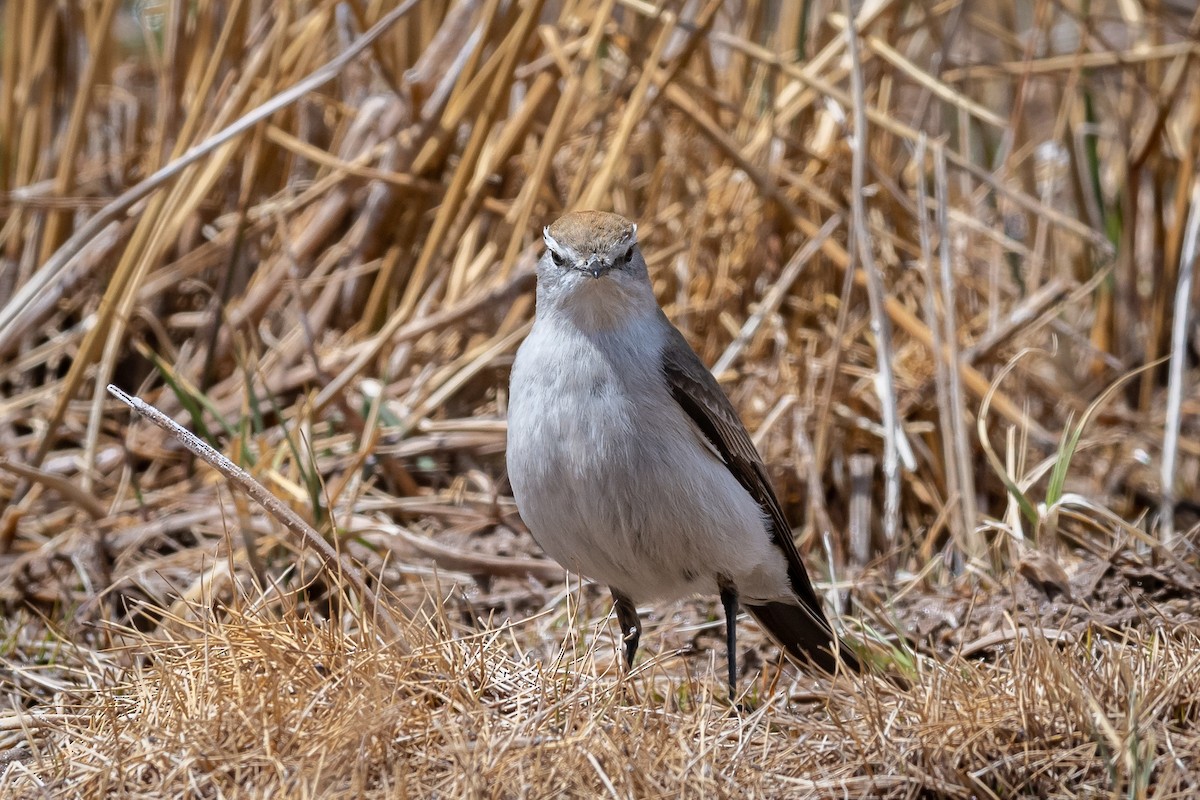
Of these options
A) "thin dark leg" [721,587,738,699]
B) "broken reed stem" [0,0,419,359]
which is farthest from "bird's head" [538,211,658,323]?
"broken reed stem" [0,0,419,359]

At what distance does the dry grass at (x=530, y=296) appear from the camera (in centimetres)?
492

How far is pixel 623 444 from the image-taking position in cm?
384

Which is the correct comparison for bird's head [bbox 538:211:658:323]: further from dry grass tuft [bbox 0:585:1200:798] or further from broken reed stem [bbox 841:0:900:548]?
broken reed stem [bbox 841:0:900:548]

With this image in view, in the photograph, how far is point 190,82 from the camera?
20.5 feet

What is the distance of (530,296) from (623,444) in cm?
223

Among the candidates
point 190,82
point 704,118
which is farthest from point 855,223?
point 190,82

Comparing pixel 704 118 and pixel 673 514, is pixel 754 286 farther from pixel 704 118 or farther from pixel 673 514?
pixel 673 514

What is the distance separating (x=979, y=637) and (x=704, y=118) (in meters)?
2.77

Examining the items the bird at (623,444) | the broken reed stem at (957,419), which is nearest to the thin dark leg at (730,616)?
the bird at (623,444)

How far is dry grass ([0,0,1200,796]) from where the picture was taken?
194 inches

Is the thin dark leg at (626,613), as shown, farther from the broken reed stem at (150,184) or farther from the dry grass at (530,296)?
the broken reed stem at (150,184)

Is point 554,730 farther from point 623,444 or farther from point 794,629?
point 794,629

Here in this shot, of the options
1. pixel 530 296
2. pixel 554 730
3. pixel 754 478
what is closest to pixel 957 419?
pixel 754 478

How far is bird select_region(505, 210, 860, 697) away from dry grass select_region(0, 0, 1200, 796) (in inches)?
16.4
